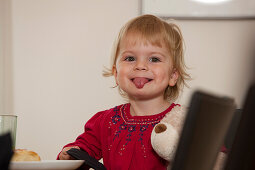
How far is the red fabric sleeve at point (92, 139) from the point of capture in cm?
130

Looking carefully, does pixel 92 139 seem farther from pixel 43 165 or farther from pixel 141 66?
pixel 43 165

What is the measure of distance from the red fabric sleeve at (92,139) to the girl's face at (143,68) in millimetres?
184

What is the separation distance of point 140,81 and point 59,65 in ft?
4.56

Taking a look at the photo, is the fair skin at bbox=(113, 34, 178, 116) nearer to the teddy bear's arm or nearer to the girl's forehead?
the girl's forehead

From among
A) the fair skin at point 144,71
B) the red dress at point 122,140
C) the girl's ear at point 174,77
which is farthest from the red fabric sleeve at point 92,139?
the girl's ear at point 174,77

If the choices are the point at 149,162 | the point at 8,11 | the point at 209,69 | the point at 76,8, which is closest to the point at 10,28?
the point at 8,11

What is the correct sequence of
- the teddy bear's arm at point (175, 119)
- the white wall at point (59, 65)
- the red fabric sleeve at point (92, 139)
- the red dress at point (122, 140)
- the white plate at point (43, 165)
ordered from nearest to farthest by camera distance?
the white plate at point (43, 165) → the teddy bear's arm at point (175, 119) → the red dress at point (122, 140) → the red fabric sleeve at point (92, 139) → the white wall at point (59, 65)

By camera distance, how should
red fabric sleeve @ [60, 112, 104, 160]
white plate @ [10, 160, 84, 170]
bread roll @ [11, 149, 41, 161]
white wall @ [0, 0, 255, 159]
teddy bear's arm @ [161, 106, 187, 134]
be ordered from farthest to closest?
white wall @ [0, 0, 255, 159] < red fabric sleeve @ [60, 112, 104, 160] < teddy bear's arm @ [161, 106, 187, 134] < bread roll @ [11, 149, 41, 161] < white plate @ [10, 160, 84, 170]

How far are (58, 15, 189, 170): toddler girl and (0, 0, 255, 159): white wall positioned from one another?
42.5 inches

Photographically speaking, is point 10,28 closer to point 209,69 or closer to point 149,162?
point 209,69

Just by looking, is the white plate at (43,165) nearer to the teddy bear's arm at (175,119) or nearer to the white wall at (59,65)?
the teddy bear's arm at (175,119)

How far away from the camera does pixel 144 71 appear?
1.24 meters

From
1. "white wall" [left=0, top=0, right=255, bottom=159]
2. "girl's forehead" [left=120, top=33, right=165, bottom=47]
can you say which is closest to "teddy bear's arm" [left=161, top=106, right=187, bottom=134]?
"girl's forehead" [left=120, top=33, right=165, bottom=47]

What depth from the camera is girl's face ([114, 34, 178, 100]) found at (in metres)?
1.25
